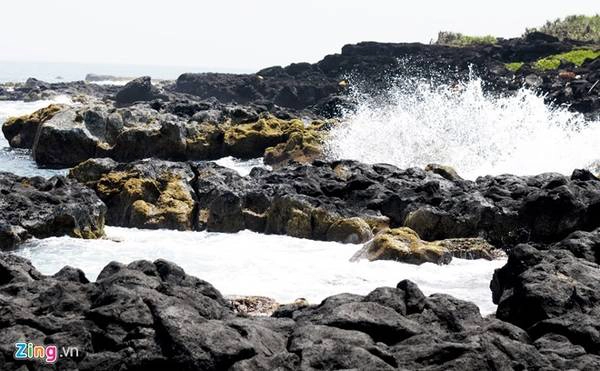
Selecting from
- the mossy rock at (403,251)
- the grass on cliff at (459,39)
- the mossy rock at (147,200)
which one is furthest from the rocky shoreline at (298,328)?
the grass on cliff at (459,39)

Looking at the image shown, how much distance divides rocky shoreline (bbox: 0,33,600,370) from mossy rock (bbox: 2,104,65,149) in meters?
0.11

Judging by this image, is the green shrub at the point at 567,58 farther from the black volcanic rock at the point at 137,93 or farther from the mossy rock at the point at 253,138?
the mossy rock at the point at 253,138

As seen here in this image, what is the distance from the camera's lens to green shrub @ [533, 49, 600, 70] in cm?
7850

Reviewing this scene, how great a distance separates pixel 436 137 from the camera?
118ft

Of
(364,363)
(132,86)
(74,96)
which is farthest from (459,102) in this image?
(74,96)

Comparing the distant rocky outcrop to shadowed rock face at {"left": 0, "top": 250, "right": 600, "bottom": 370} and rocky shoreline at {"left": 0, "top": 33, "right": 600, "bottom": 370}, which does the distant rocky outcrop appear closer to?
rocky shoreline at {"left": 0, "top": 33, "right": 600, "bottom": 370}

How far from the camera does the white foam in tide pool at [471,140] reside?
33156 mm

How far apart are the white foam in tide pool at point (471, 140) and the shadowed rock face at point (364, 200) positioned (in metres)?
9.83

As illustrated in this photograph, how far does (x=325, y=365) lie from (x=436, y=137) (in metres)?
29.6

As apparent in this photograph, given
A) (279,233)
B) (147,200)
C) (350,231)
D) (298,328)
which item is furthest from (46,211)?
(298,328)

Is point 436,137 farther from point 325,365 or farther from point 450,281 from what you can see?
→ point 325,365

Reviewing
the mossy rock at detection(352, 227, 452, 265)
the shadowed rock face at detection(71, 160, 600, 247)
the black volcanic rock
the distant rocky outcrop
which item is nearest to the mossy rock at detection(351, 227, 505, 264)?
the mossy rock at detection(352, 227, 452, 265)

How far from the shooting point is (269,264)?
1723 cm

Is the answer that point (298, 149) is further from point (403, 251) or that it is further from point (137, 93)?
point (137, 93)
